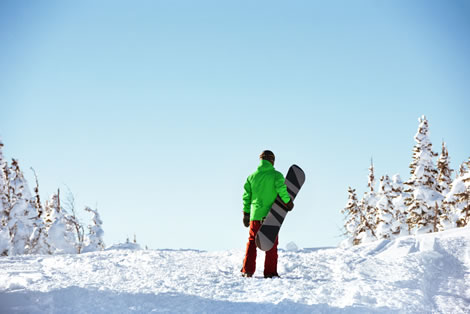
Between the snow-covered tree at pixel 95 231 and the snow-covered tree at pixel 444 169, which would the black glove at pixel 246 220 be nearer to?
the snow-covered tree at pixel 95 231

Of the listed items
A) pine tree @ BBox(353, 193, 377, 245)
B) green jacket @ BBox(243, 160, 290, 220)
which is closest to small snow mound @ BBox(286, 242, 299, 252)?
green jacket @ BBox(243, 160, 290, 220)

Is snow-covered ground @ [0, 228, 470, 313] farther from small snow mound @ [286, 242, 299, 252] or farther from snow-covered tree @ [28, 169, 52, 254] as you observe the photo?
snow-covered tree @ [28, 169, 52, 254]

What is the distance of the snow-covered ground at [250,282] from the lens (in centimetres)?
634

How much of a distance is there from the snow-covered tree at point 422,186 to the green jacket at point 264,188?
20.2 metres

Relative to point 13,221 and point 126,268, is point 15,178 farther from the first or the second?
point 126,268

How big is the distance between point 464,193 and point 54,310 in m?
18.7

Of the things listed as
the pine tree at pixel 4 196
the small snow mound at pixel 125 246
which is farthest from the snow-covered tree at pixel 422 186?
the pine tree at pixel 4 196

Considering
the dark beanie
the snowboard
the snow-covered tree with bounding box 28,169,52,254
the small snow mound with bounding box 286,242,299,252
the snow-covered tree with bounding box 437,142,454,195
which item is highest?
the snow-covered tree with bounding box 437,142,454,195

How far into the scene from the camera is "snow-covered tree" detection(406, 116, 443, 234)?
26.4 metres

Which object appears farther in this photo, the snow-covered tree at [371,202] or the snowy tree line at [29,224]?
the snow-covered tree at [371,202]

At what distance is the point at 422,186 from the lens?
26922 mm

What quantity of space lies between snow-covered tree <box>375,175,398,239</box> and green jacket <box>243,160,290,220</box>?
2243cm

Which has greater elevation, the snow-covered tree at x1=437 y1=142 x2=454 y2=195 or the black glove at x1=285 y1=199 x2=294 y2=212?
the snow-covered tree at x1=437 y1=142 x2=454 y2=195

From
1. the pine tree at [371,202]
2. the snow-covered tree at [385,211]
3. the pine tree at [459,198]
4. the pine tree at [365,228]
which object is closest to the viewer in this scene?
the pine tree at [459,198]
